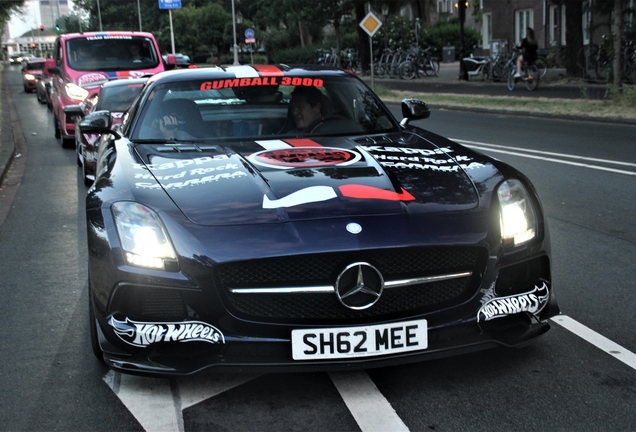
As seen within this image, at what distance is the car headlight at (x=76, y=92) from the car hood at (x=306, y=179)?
11404 mm

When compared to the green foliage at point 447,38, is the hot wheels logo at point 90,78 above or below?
below

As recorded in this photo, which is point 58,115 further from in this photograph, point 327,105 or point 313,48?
point 313,48

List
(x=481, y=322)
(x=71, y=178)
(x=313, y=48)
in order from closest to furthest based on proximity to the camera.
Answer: (x=481, y=322) → (x=71, y=178) → (x=313, y=48)

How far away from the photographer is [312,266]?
3.48 meters

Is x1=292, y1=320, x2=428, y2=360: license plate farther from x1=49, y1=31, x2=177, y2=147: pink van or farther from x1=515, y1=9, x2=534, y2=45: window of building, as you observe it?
x1=515, y1=9, x2=534, y2=45: window of building

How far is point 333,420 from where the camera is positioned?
341 cm

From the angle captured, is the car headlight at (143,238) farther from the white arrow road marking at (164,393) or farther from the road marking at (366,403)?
the road marking at (366,403)

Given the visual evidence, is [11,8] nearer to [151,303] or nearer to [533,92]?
[533,92]

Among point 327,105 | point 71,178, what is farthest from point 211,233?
point 71,178

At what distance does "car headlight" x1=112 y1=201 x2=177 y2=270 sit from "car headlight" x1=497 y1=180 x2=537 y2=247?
1.47 m

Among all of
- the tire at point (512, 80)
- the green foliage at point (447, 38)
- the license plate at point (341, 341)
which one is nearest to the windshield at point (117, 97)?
the license plate at point (341, 341)

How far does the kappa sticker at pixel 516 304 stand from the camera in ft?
12.0

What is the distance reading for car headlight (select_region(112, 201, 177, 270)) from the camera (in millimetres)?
3521

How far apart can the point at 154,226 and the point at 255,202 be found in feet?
1.48
